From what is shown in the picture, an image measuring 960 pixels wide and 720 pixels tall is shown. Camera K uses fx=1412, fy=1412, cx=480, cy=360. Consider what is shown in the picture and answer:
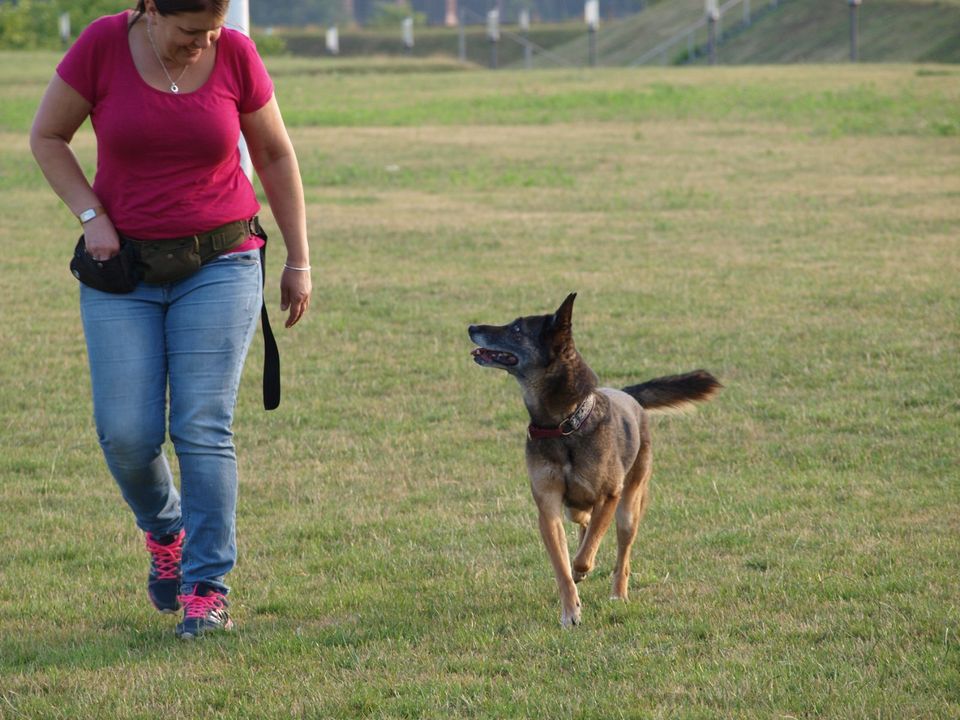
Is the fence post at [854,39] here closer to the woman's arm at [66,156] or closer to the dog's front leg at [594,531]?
the dog's front leg at [594,531]

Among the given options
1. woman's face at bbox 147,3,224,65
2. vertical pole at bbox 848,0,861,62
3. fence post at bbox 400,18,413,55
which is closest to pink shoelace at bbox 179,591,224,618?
woman's face at bbox 147,3,224,65

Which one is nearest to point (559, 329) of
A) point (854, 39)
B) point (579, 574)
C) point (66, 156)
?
point (579, 574)

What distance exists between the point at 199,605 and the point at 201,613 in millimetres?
27

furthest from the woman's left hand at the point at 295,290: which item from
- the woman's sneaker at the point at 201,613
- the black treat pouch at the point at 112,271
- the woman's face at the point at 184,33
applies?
the woman's sneaker at the point at 201,613

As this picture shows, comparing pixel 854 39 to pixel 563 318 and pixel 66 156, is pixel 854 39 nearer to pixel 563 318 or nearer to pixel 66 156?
pixel 563 318

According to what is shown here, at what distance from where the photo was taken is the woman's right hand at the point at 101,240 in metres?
4.37

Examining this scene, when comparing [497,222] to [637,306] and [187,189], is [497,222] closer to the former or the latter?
[637,306]

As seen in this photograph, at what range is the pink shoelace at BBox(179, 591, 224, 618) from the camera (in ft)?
15.4

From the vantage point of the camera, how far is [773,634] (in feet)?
15.1

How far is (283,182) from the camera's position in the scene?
4.74m

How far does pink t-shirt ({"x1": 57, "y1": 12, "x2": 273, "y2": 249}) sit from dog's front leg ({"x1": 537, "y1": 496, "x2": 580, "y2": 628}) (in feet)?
4.75

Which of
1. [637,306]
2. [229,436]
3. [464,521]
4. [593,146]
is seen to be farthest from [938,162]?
[229,436]

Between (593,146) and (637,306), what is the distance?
14.6m

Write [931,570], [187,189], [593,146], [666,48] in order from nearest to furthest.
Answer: [187,189] → [931,570] → [593,146] → [666,48]
